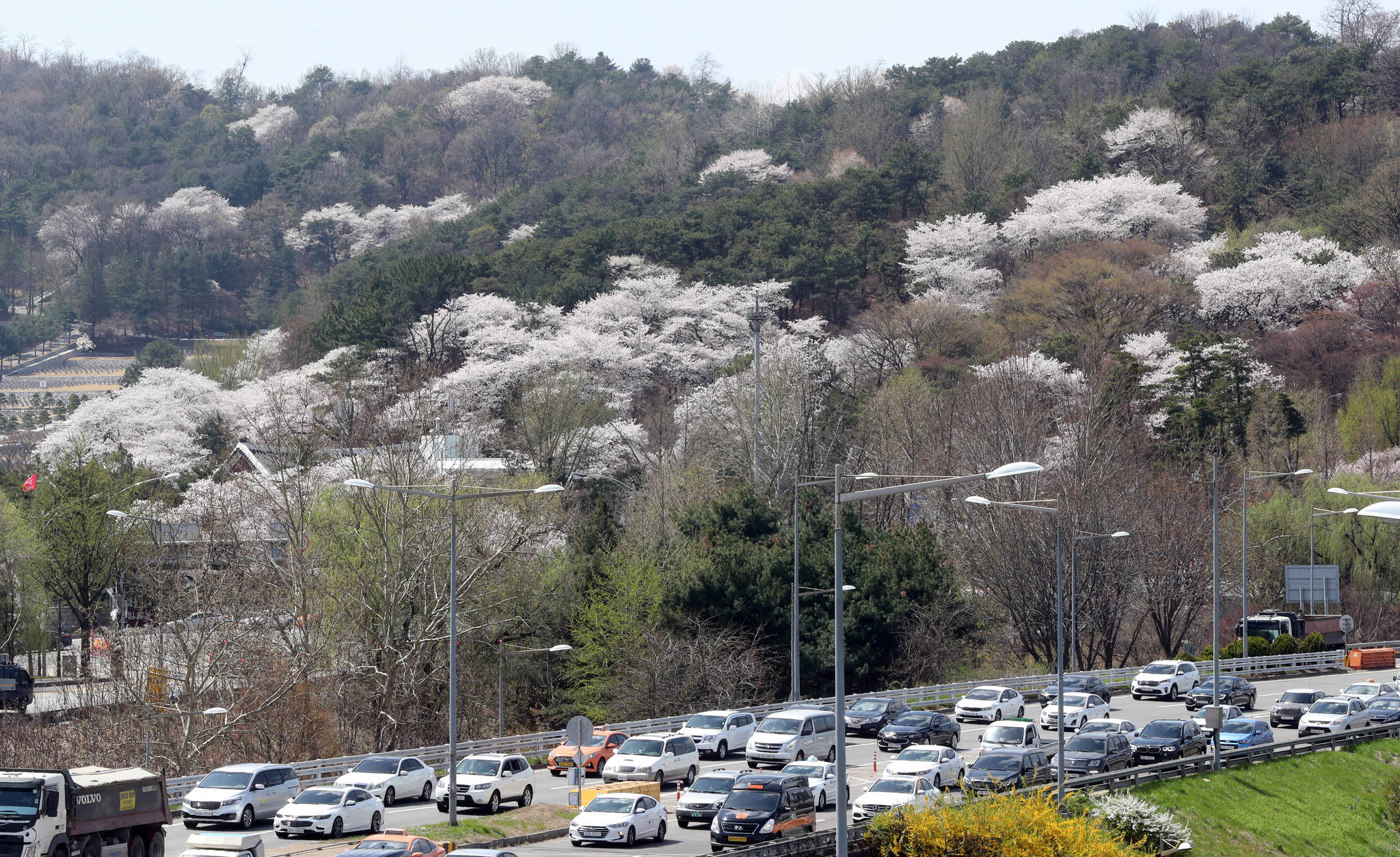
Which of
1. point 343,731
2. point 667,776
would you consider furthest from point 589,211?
point 667,776

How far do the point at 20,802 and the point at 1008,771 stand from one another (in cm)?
2018

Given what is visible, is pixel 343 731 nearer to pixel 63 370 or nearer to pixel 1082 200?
pixel 1082 200

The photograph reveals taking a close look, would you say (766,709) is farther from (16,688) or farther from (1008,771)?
(16,688)

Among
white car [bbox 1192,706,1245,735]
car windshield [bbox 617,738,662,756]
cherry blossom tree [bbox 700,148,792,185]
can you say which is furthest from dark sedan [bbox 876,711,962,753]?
cherry blossom tree [bbox 700,148,792,185]

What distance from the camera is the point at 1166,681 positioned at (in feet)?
166

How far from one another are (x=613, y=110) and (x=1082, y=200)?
104m

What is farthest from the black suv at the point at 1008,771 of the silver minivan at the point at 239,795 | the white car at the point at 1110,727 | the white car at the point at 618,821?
the silver minivan at the point at 239,795

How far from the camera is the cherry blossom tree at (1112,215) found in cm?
9856

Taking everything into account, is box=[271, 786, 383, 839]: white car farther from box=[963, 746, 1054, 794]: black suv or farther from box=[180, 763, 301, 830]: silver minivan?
box=[963, 746, 1054, 794]: black suv

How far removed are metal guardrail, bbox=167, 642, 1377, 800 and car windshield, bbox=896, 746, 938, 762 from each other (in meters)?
7.29

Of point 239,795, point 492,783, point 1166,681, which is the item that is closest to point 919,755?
point 492,783

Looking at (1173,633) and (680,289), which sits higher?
(680,289)

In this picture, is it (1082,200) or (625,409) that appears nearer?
(625,409)

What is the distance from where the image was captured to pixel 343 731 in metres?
47.5
